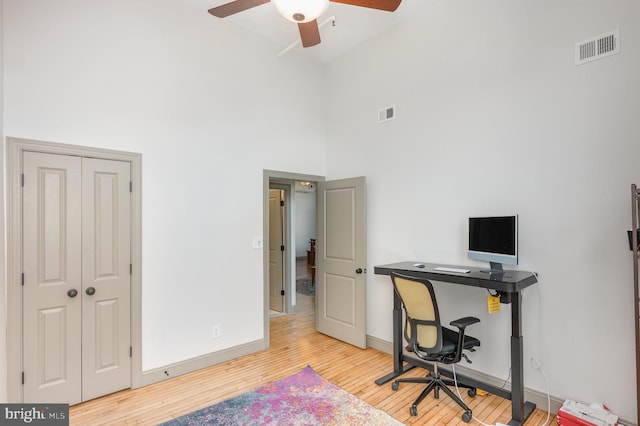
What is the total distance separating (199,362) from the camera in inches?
135

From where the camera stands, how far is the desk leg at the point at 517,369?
7.98ft

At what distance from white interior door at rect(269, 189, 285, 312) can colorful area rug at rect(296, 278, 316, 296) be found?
1394mm

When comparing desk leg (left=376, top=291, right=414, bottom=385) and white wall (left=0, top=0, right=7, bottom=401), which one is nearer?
white wall (left=0, top=0, right=7, bottom=401)

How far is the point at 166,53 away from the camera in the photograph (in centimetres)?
329

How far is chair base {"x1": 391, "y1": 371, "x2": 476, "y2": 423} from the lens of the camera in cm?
249

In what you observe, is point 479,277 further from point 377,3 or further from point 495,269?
point 377,3

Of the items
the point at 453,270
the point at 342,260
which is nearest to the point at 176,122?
the point at 342,260

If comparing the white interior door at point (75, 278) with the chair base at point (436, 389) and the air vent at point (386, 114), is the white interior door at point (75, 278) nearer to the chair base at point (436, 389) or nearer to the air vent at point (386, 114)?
the chair base at point (436, 389)

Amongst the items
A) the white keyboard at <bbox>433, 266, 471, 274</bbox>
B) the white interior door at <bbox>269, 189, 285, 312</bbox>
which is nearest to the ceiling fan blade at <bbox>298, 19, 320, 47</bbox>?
the white keyboard at <bbox>433, 266, 471, 274</bbox>

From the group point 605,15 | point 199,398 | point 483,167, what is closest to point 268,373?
point 199,398

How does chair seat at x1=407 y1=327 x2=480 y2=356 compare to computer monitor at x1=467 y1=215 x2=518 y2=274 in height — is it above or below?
below

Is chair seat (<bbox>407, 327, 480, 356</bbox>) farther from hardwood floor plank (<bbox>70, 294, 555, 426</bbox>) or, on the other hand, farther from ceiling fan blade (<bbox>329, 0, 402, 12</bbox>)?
ceiling fan blade (<bbox>329, 0, 402, 12</bbox>)

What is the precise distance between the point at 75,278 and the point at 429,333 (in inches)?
120

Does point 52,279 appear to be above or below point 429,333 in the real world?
above
